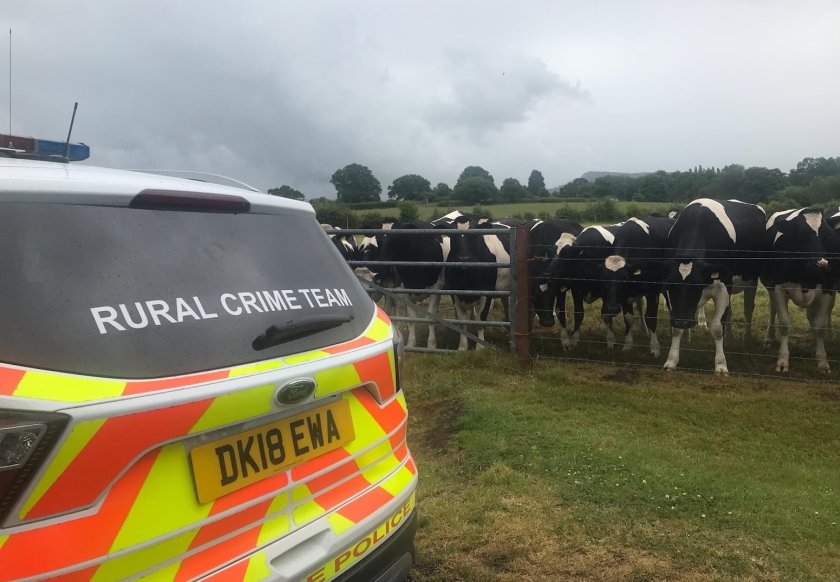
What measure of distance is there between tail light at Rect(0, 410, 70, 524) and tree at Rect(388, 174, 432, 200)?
3372 cm

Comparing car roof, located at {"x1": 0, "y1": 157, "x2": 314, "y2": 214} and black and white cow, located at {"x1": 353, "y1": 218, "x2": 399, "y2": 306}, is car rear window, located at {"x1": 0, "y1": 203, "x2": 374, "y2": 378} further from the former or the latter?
black and white cow, located at {"x1": 353, "y1": 218, "x2": 399, "y2": 306}

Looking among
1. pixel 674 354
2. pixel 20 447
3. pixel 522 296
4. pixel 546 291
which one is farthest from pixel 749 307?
pixel 20 447

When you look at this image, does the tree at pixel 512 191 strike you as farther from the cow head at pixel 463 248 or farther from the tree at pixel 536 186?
the cow head at pixel 463 248

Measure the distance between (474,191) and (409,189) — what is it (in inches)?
215

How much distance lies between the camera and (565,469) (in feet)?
14.0

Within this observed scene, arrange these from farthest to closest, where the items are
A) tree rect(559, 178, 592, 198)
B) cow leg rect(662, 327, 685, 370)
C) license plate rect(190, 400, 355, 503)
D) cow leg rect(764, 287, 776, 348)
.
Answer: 1. tree rect(559, 178, 592, 198)
2. cow leg rect(764, 287, 776, 348)
3. cow leg rect(662, 327, 685, 370)
4. license plate rect(190, 400, 355, 503)

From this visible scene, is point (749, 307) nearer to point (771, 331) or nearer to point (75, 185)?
point (771, 331)

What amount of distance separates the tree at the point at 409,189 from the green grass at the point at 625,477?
1146 inches

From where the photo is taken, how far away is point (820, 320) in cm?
771

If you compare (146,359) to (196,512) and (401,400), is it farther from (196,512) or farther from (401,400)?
(401,400)

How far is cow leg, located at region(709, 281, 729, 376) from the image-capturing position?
7.16 meters

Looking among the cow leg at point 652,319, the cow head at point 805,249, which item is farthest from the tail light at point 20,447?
the cow leg at point 652,319

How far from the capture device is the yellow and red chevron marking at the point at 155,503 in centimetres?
136

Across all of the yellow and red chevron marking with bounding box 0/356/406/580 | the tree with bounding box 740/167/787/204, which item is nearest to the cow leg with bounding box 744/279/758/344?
the tree with bounding box 740/167/787/204
